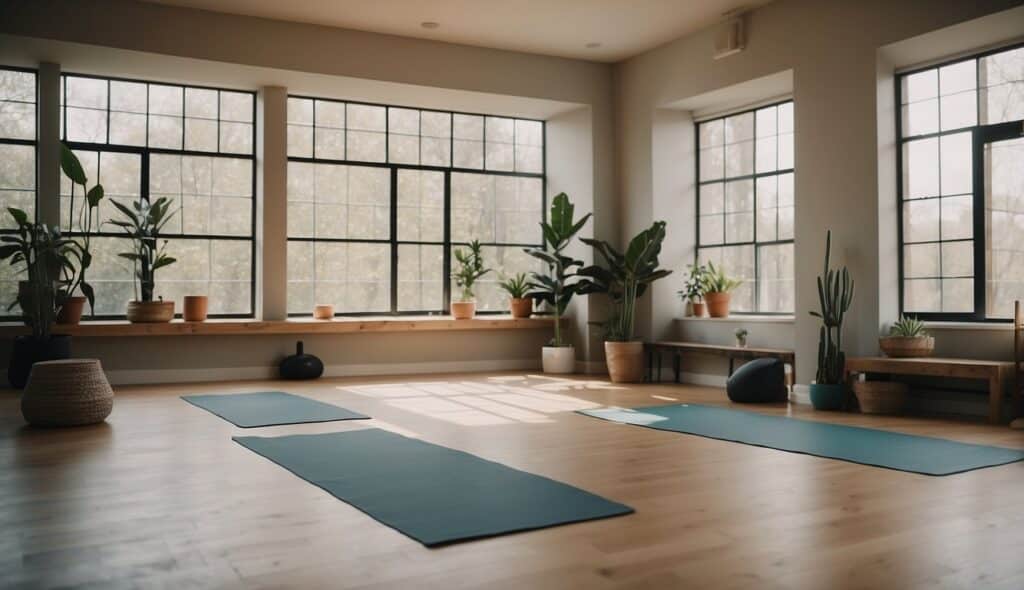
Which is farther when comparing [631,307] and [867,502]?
[631,307]

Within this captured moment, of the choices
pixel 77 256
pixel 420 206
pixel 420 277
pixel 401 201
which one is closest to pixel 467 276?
pixel 420 277

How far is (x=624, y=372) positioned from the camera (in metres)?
8.17

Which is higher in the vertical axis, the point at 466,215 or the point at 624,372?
the point at 466,215

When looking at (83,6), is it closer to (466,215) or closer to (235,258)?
(235,258)

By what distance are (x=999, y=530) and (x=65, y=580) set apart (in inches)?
120

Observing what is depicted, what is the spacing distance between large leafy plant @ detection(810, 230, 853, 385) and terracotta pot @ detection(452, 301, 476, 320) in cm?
374

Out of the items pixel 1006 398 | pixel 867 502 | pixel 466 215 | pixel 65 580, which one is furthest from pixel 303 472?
pixel 466 215

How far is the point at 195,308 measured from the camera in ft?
25.9

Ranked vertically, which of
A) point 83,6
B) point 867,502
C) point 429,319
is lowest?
point 867,502

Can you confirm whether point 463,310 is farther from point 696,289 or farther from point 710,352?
point 710,352

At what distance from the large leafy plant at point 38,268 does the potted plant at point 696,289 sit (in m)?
5.84

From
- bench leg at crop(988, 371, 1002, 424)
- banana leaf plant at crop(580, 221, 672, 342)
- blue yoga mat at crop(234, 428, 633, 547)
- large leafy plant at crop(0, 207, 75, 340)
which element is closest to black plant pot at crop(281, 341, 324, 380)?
large leafy plant at crop(0, 207, 75, 340)

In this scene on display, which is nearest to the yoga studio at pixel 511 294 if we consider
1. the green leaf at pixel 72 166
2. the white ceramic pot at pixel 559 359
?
the green leaf at pixel 72 166

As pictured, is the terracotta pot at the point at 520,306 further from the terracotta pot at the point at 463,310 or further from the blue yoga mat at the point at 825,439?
the blue yoga mat at the point at 825,439
